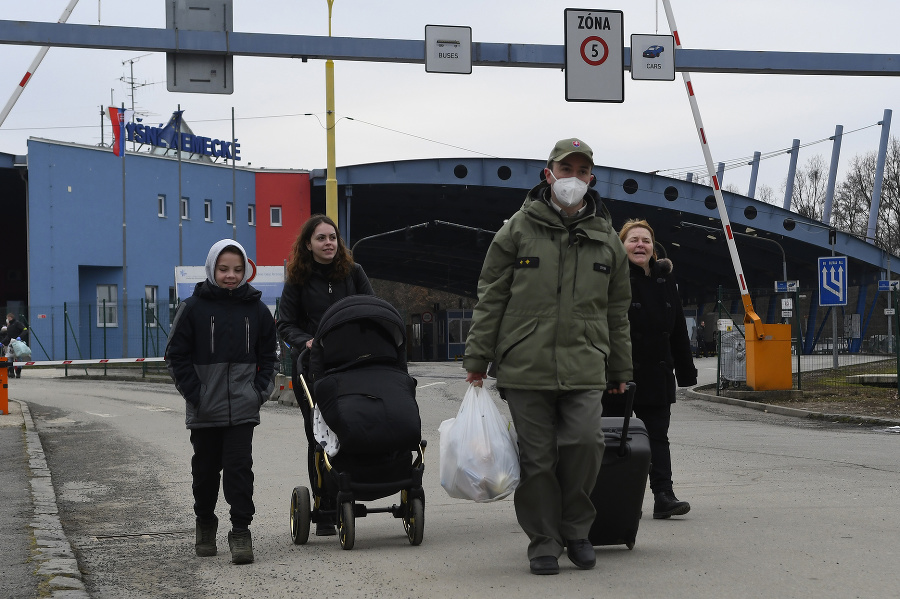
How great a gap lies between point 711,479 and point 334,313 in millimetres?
4391

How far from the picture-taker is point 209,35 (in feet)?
47.0

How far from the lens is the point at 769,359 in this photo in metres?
22.8

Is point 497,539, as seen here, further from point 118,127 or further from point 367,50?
point 118,127

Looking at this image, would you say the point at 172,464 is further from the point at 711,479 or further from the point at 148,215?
the point at 148,215

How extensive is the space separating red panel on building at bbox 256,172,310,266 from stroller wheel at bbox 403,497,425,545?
4687 cm

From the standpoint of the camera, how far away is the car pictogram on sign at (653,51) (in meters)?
14.9

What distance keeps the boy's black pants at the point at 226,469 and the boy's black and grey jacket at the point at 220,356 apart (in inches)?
4.0

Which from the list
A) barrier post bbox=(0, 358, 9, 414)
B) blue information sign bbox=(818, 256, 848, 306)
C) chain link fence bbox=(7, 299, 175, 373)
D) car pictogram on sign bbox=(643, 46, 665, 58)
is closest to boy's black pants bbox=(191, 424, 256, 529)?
car pictogram on sign bbox=(643, 46, 665, 58)

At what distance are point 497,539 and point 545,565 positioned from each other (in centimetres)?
126

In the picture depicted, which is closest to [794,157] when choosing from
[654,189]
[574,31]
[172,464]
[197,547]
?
[654,189]

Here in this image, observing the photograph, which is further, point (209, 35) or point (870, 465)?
point (209, 35)

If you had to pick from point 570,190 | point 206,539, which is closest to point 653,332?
point 570,190

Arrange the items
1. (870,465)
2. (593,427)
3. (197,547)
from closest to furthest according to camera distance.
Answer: (593,427) < (197,547) < (870,465)

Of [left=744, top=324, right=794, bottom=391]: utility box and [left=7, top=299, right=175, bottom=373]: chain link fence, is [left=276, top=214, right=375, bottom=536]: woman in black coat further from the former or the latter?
[left=7, top=299, right=175, bottom=373]: chain link fence
